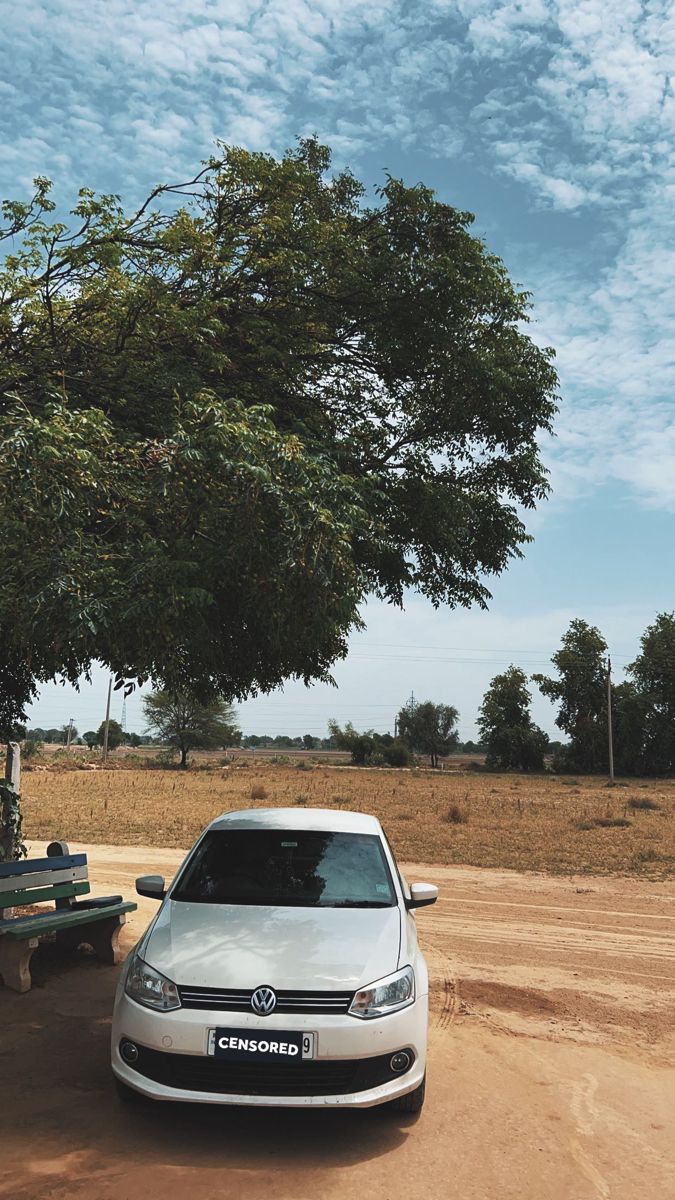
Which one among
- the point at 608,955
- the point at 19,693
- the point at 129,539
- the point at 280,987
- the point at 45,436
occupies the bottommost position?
the point at 608,955

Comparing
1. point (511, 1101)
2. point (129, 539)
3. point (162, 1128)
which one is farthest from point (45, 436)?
point (511, 1101)

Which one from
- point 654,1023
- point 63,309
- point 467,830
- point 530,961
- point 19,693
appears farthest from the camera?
point 467,830

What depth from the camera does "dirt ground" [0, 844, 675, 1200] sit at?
4.07 m

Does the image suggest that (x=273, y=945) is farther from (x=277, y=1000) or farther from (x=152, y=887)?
(x=152, y=887)

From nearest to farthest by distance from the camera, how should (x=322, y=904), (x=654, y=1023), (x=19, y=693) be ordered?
(x=322, y=904)
(x=654, y=1023)
(x=19, y=693)

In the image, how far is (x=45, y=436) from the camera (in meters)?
5.12

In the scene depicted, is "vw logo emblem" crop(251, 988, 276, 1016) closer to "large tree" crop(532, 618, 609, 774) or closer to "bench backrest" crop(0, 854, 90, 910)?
"bench backrest" crop(0, 854, 90, 910)

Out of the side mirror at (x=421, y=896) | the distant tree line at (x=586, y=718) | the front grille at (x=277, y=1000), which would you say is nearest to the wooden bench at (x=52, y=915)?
the front grille at (x=277, y=1000)

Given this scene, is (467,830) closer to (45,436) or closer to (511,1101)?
(511,1101)

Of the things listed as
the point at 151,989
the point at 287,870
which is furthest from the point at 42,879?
the point at 151,989

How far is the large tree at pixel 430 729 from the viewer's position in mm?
104688

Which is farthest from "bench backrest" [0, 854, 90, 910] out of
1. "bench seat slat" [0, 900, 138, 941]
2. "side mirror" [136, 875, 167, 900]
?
"side mirror" [136, 875, 167, 900]

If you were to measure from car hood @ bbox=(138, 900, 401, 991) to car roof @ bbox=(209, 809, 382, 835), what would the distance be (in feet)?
3.28

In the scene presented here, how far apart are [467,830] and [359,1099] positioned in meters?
18.2
